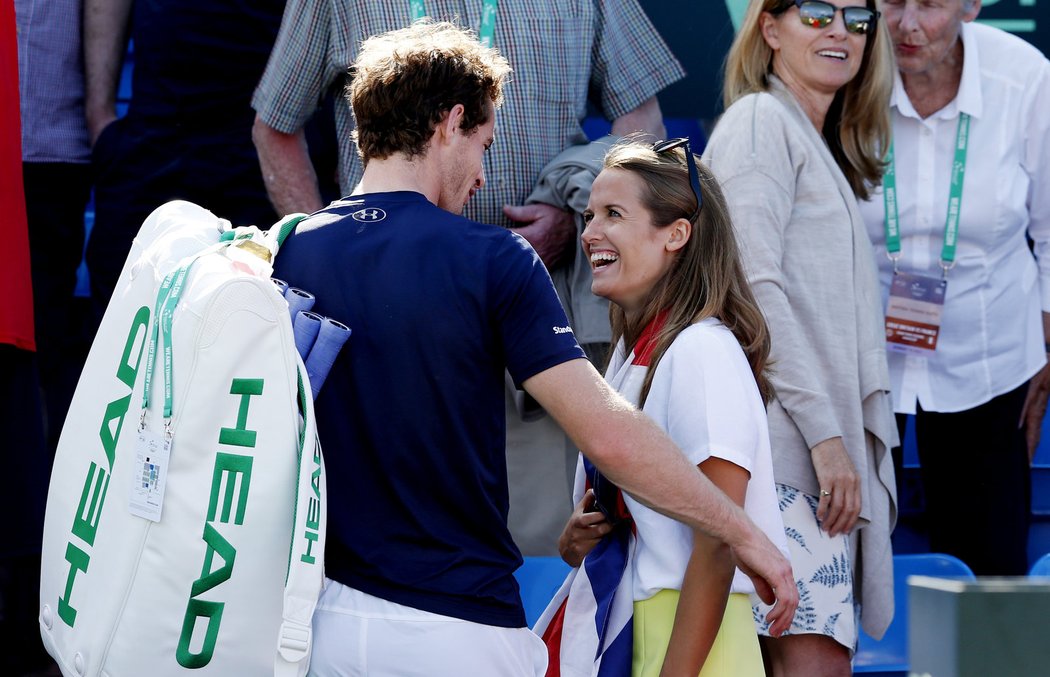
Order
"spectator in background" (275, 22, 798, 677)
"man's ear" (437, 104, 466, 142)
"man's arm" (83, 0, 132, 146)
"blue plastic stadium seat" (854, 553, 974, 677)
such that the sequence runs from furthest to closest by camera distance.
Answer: "man's arm" (83, 0, 132, 146), "blue plastic stadium seat" (854, 553, 974, 677), "man's ear" (437, 104, 466, 142), "spectator in background" (275, 22, 798, 677)

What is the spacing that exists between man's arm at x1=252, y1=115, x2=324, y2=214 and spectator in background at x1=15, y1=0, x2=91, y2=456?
0.69 metres

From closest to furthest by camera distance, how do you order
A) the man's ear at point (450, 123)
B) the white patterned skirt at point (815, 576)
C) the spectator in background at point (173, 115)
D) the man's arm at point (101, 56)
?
the man's ear at point (450, 123)
the white patterned skirt at point (815, 576)
the spectator in background at point (173, 115)
the man's arm at point (101, 56)

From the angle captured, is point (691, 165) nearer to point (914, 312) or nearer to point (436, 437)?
point (436, 437)

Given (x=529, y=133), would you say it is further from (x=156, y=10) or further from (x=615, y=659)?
(x=615, y=659)

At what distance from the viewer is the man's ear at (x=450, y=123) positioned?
6.68 feet

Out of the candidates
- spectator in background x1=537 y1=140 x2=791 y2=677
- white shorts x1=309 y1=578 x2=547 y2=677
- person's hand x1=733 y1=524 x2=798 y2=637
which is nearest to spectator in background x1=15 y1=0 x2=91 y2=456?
spectator in background x1=537 y1=140 x2=791 y2=677

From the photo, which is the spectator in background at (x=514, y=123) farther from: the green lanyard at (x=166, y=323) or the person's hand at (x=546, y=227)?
the green lanyard at (x=166, y=323)

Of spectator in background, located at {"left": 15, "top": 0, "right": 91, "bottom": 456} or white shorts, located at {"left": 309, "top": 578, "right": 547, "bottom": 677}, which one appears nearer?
white shorts, located at {"left": 309, "top": 578, "right": 547, "bottom": 677}

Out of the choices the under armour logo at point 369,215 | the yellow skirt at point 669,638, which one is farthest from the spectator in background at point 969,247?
the under armour logo at point 369,215

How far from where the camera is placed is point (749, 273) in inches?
105

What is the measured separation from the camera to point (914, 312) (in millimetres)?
3410

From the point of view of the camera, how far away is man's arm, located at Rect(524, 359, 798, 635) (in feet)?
6.18

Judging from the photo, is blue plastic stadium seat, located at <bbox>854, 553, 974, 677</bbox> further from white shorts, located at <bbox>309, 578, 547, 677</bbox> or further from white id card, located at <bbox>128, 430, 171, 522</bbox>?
white id card, located at <bbox>128, 430, 171, 522</bbox>

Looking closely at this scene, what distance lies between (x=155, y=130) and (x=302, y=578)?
7.52ft
